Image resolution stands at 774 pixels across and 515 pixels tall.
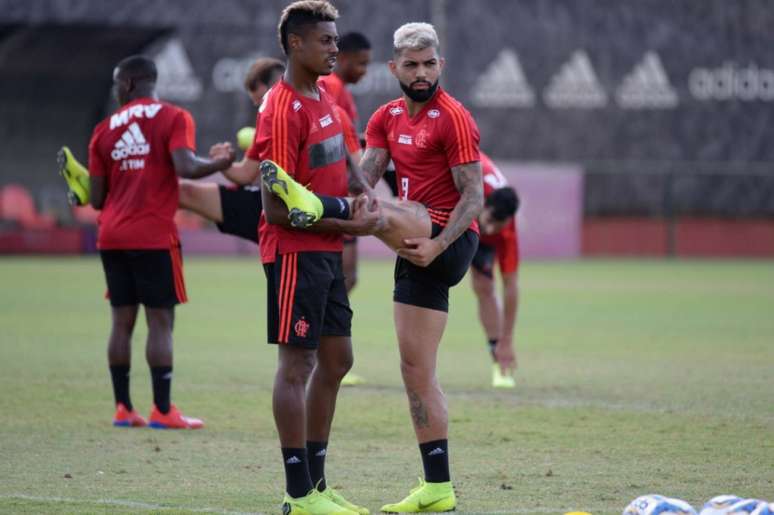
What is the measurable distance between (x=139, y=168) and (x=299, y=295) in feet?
10.7

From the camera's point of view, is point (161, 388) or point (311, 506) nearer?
point (311, 506)

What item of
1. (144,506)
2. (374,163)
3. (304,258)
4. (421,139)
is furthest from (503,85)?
(144,506)

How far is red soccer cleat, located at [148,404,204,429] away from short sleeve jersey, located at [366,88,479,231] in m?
2.91

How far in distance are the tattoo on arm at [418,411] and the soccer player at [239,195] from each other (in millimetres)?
1976

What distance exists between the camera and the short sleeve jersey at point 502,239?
11.4 m

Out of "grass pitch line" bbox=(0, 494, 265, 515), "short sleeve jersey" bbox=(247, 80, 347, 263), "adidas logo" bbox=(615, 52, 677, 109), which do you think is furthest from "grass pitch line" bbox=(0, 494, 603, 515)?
"adidas logo" bbox=(615, 52, 677, 109)

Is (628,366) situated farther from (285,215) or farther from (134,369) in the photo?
(285,215)

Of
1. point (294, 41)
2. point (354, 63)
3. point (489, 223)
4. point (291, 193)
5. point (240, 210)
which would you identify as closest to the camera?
point (291, 193)

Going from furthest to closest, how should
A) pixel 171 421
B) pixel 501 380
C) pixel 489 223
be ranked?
pixel 501 380
pixel 489 223
pixel 171 421

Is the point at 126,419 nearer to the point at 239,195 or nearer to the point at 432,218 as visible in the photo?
the point at 239,195

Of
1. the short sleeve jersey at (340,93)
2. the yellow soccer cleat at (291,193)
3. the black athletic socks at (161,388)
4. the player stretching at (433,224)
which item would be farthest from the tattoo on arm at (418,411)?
the short sleeve jersey at (340,93)

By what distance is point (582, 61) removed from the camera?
115 feet

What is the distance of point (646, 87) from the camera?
3522 cm

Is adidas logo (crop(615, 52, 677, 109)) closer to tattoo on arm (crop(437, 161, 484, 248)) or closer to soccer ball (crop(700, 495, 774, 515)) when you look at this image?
tattoo on arm (crop(437, 161, 484, 248))
